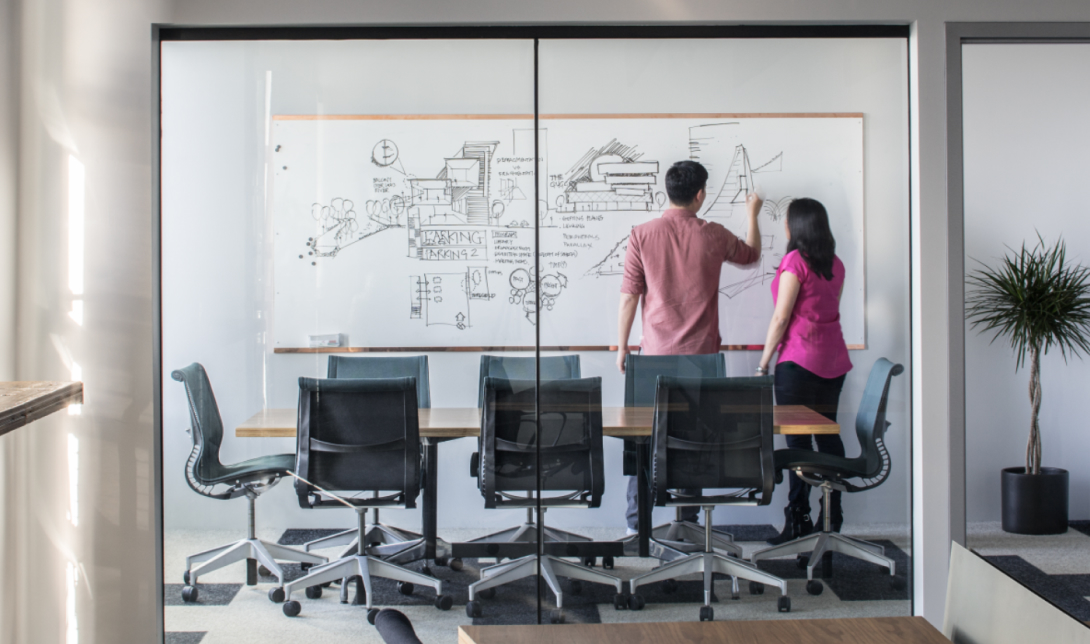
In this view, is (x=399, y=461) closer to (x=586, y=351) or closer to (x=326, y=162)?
(x=586, y=351)

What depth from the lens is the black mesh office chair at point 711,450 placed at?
279 centimetres

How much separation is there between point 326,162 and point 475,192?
580 millimetres

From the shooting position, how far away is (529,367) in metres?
2.82

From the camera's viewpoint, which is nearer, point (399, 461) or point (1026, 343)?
point (399, 461)

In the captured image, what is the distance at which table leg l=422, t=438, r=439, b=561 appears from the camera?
9.24ft

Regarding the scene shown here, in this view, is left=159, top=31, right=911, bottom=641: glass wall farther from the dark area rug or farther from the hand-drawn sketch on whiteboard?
the dark area rug

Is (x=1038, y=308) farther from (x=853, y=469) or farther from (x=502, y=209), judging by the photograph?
(x=502, y=209)

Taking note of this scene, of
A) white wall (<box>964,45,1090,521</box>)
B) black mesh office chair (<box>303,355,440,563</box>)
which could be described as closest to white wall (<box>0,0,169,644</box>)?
black mesh office chair (<box>303,355,440,563</box>)

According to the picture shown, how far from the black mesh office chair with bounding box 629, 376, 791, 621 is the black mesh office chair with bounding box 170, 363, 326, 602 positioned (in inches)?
54.5

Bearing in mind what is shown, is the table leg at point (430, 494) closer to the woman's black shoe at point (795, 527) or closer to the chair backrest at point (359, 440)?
the chair backrest at point (359, 440)

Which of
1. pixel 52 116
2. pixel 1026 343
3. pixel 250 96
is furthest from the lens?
pixel 1026 343

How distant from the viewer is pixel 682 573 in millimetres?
2842

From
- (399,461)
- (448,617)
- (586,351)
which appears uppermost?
(586,351)

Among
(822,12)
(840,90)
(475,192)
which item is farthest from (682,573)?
(822,12)
